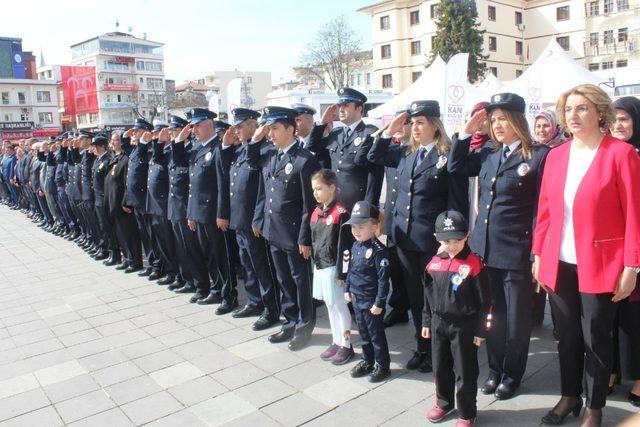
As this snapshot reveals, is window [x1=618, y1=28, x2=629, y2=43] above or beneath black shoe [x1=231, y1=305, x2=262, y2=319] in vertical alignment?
above

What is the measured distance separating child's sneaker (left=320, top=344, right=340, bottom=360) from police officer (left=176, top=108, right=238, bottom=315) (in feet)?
5.54

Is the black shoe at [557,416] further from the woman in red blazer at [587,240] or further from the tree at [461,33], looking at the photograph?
the tree at [461,33]

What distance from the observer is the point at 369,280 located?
384 cm

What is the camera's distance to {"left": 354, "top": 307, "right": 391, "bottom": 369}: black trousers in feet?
Result: 12.6

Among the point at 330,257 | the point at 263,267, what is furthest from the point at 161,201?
the point at 330,257

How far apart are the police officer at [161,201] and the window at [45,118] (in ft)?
226

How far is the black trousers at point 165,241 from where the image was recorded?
6719 mm

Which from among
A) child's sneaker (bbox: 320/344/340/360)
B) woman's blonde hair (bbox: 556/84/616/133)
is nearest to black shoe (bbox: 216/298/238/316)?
child's sneaker (bbox: 320/344/340/360)

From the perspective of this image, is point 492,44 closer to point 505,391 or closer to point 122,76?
point 505,391

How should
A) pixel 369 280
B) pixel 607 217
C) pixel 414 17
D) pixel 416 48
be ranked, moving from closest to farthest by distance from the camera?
1. pixel 607 217
2. pixel 369 280
3. pixel 414 17
4. pixel 416 48

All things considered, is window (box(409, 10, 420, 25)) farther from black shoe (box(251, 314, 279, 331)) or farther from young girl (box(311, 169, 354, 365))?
young girl (box(311, 169, 354, 365))

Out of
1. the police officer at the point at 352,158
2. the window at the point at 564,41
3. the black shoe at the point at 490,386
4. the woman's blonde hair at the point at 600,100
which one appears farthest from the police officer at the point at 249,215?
the window at the point at 564,41

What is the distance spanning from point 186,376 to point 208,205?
2.11 meters

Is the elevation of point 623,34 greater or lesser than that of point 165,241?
greater
